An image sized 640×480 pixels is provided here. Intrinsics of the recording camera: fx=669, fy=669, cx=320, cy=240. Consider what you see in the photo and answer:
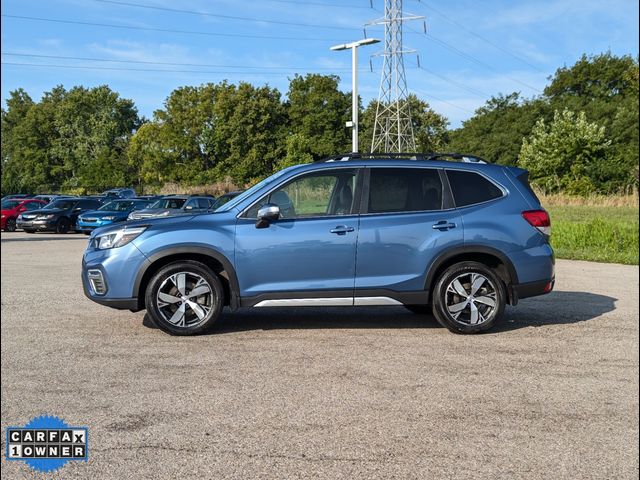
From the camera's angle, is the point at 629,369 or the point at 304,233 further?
the point at 304,233

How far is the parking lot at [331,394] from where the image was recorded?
3795 mm

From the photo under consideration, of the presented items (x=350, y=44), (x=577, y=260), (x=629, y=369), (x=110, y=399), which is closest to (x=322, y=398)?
(x=110, y=399)

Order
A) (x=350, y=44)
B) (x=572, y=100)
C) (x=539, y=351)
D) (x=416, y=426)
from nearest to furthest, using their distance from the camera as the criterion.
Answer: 1. (x=416, y=426)
2. (x=539, y=351)
3. (x=350, y=44)
4. (x=572, y=100)

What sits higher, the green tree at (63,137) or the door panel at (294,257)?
the green tree at (63,137)

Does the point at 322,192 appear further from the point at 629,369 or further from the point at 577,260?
the point at 577,260

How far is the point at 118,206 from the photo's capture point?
30.5 meters

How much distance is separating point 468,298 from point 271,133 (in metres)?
11.7

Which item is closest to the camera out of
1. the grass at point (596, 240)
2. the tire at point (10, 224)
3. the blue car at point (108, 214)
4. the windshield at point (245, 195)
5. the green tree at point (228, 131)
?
the windshield at point (245, 195)

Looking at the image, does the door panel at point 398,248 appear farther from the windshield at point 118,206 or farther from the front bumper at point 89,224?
the windshield at point 118,206

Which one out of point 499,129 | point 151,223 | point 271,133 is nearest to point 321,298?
point 151,223

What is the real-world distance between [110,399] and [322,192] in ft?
11.3

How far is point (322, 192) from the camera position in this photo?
7418 mm

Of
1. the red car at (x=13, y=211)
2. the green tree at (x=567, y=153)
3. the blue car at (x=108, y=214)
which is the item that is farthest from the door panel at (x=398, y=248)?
the green tree at (x=567, y=153)

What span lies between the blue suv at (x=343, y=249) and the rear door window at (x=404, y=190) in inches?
0.5
